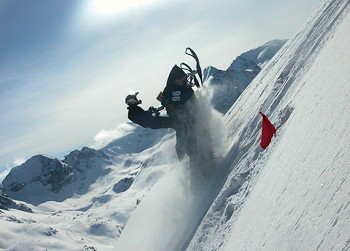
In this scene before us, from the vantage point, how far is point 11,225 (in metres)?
126

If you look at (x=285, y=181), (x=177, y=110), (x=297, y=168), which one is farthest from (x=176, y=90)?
(x=297, y=168)

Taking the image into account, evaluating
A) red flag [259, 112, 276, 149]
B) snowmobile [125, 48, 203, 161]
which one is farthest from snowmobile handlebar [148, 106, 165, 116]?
red flag [259, 112, 276, 149]

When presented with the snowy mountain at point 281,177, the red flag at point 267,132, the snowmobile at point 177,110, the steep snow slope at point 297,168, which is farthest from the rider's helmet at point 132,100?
the red flag at point 267,132

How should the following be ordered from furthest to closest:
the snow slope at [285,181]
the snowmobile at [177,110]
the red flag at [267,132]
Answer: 1. the snowmobile at [177,110]
2. the red flag at [267,132]
3. the snow slope at [285,181]

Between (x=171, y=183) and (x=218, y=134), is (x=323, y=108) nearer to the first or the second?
(x=218, y=134)

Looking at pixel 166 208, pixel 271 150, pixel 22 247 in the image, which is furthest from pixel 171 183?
pixel 22 247

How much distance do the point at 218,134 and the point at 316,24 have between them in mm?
4026

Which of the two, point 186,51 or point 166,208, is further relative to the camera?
point 186,51

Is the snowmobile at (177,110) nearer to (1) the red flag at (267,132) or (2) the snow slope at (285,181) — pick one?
(2) the snow slope at (285,181)

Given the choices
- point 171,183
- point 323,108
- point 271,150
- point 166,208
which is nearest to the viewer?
point 323,108

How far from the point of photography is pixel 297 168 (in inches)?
171

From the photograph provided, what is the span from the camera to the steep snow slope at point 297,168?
310cm

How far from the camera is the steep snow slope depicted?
3.10m

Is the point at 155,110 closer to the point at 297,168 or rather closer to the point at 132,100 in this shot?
the point at 132,100
